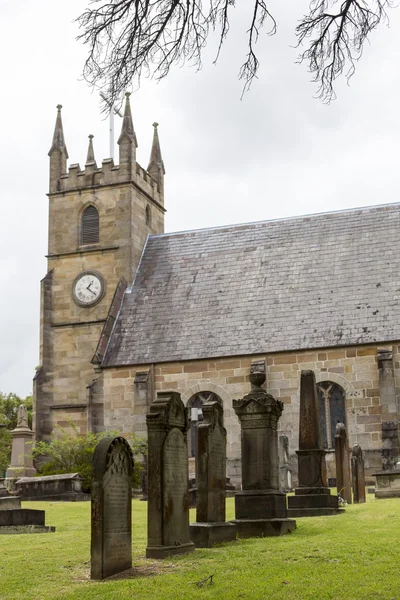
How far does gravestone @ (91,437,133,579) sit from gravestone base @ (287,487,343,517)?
21.8ft

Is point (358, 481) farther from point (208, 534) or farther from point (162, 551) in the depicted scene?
point (162, 551)

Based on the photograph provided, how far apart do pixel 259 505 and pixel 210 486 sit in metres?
1.43

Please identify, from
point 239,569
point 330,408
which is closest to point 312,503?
point 239,569

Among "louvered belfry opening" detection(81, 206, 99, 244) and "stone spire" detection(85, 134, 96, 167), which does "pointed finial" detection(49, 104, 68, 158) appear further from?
"louvered belfry opening" detection(81, 206, 99, 244)

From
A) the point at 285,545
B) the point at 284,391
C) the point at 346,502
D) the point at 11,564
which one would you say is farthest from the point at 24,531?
the point at 284,391

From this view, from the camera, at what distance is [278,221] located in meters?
35.1

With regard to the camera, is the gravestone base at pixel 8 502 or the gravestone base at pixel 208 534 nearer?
the gravestone base at pixel 208 534

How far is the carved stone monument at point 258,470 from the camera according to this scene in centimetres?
1387

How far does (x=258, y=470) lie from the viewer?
14.3 meters

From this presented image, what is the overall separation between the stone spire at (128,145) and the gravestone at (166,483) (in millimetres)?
25580

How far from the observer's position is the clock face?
35.2 m

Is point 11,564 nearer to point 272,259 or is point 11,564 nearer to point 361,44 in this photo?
point 361,44

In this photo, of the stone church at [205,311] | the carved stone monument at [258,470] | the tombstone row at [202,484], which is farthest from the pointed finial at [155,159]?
the carved stone monument at [258,470]

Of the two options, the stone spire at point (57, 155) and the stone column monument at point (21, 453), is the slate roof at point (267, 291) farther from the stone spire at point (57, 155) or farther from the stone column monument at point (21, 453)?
the stone spire at point (57, 155)
